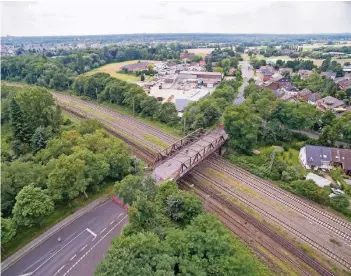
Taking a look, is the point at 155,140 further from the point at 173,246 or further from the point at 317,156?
the point at 173,246

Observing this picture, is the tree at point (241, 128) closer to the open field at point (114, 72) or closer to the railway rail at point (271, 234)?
the railway rail at point (271, 234)

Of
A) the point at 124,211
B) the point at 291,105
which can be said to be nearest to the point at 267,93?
the point at 291,105

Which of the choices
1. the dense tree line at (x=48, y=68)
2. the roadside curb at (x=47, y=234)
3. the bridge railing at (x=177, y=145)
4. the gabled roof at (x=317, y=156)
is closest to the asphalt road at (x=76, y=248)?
the roadside curb at (x=47, y=234)

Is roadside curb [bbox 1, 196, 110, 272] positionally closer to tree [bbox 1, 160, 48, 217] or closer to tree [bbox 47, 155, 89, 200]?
tree [bbox 47, 155, 89, 200]


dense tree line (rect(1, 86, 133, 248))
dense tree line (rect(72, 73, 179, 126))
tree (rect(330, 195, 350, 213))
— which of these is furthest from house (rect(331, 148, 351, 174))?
dense tree line (rect(1, 86, 133, 248))

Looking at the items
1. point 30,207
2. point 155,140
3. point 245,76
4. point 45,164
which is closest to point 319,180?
point 155,140

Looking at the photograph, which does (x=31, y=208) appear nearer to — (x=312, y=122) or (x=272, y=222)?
(x=272, y=222)
